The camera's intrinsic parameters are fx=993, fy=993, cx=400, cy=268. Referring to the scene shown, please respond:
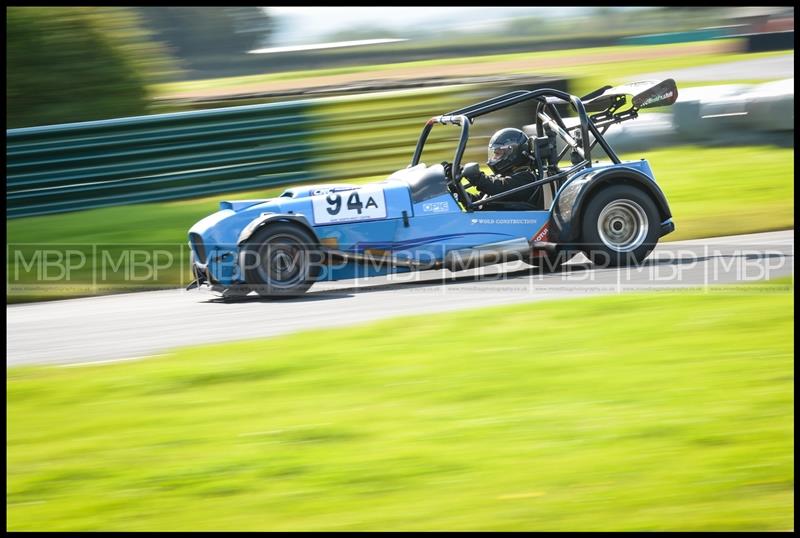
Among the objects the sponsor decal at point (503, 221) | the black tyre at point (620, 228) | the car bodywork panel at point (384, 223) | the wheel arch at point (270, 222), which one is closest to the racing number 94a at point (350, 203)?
the car bodywork panel at point (384, 223)

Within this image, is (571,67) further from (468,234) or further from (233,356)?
(233,356)

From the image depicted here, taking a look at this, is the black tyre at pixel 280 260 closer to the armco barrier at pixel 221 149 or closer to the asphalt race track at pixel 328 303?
the asphalt race track at pixel 328 303

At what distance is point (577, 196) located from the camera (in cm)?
898

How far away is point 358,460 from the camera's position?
14.9ft

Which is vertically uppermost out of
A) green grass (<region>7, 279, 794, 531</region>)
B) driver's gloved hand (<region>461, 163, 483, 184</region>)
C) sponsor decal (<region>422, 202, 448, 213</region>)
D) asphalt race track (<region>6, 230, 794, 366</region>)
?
driver's gloved hand (<region>461, 163, 483, 184</region>)

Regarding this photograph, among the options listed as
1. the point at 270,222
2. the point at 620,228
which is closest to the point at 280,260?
the point at 270,222

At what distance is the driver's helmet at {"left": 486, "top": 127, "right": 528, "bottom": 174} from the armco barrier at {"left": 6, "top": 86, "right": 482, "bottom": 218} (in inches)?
191

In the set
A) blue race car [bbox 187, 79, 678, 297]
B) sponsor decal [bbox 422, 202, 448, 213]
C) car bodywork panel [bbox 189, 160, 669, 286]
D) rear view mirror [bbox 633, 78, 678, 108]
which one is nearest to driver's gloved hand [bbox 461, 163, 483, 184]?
blue race car [bbox 187, 79, 678, 297]

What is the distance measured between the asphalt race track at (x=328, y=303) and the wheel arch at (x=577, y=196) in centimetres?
41

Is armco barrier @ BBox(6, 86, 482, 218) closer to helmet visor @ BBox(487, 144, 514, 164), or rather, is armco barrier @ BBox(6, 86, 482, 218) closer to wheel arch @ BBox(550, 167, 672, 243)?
helmet visor @ BBox(487, 144, 514, 164)

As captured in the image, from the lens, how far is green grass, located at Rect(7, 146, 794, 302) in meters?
10.3

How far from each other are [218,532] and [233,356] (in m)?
2.68

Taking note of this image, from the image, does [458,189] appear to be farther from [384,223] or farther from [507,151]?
[384,223]

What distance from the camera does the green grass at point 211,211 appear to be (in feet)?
33.8
